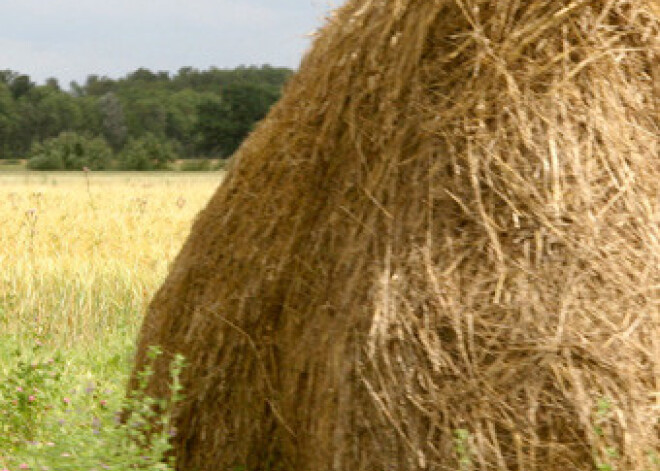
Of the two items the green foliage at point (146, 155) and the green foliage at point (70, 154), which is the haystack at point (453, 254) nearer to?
the green foliage at point (70, 154)

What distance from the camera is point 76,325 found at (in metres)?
8.06

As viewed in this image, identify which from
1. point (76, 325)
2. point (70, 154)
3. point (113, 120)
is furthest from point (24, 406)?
point (113, 120)

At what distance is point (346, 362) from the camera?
3.39 m

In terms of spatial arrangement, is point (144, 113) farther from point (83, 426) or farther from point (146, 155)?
point (83, 426)

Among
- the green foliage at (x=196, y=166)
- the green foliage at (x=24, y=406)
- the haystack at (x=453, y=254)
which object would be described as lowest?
the green foliage at (x=196, y=166)

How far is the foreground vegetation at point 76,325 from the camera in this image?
4.12 meters

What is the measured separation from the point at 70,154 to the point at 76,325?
5390cm

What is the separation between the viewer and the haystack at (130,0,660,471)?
3.22 metres

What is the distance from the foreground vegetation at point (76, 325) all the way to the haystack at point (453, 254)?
2.02 ft

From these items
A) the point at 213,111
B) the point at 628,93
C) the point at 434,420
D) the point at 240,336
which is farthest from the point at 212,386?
the point at 213,111

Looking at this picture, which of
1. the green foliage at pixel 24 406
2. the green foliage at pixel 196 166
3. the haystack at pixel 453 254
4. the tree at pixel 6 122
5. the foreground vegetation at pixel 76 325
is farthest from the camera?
the tree at pixel 6 122

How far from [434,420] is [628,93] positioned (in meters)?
1.45

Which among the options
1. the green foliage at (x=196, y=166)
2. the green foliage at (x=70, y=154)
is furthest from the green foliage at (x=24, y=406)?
the green foliage at (x=196, y=166)

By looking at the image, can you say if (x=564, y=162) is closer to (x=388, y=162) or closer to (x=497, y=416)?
(x=388, y=162)
